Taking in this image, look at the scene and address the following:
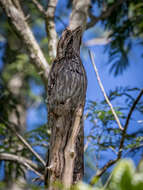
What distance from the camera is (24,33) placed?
2773 millimetres

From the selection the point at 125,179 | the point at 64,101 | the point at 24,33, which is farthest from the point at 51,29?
the point at 125,179

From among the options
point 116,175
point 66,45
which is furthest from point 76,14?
point 116,175

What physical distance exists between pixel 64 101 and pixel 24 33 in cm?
147

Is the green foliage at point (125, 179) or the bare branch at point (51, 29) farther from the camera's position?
the bare branch at point (51, 29)

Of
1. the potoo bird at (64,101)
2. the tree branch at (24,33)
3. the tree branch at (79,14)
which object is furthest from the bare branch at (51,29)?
the potoo bird at (64,101)

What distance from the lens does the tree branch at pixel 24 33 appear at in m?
2.71

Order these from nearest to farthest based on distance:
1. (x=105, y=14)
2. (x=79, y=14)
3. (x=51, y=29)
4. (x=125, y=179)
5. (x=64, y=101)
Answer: (x=125, y=179) → (x=64, y=101) → (x=79, y=14) → (x=51, y=29) → (x=105, y=14)

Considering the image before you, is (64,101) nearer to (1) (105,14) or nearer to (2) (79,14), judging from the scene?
(2) (79,14)

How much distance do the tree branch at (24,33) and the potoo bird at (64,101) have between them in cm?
91

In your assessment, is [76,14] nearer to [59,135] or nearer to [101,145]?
[101,145]

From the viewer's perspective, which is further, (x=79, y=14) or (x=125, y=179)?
(x=79, y=14)

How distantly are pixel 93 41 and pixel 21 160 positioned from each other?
382 cm

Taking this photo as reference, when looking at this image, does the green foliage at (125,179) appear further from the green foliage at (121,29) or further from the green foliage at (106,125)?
the green foliage at (121,29)

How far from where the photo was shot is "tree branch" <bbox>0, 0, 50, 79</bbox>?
271 centimetres
